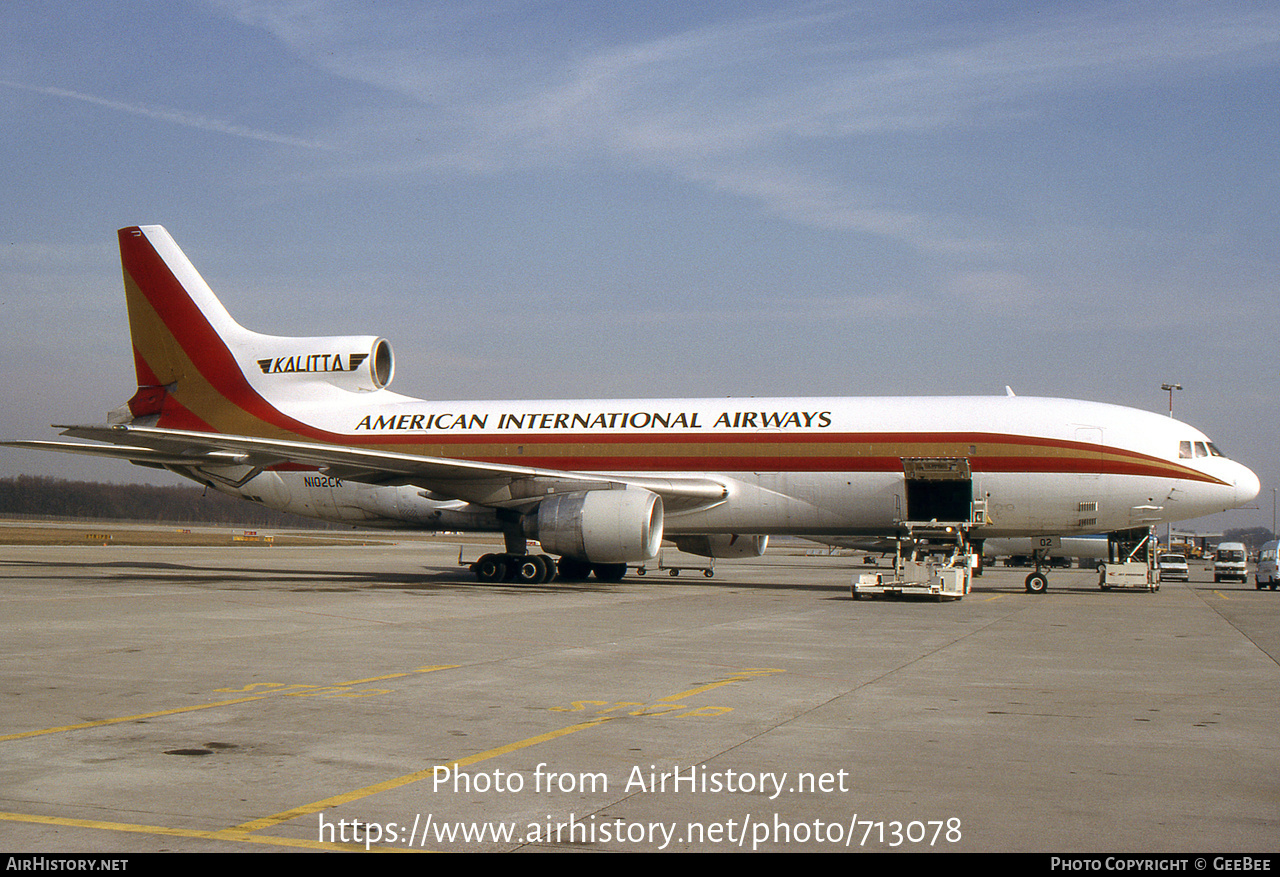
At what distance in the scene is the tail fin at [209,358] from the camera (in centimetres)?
3092

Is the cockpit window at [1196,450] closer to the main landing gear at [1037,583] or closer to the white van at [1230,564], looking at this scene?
the main landing gear at [1037,583]

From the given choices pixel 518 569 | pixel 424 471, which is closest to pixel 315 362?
pixel 424 471

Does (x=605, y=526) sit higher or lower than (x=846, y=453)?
lower

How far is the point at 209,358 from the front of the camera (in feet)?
103

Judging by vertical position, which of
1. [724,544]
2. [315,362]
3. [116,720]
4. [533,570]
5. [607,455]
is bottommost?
[116,720]

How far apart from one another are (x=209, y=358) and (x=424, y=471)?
32.3 ft

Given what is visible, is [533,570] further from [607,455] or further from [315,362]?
[315,362]

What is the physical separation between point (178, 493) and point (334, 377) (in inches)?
6020

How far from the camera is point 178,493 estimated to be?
16988 cm

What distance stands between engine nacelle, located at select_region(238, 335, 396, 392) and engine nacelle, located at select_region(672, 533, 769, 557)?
32.6 feet

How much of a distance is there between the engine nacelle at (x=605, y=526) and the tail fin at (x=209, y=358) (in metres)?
9.38
